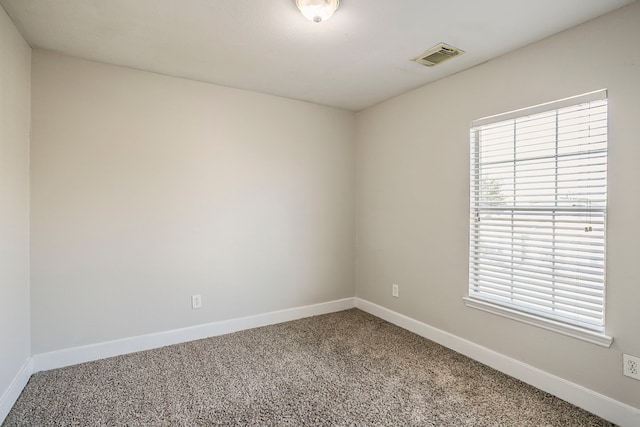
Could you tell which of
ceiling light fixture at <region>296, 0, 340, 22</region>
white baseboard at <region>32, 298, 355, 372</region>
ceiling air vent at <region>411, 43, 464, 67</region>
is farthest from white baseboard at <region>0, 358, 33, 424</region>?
ceiling air vent at <region>411, 43, 464, 67</region>

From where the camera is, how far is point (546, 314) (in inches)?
89.5

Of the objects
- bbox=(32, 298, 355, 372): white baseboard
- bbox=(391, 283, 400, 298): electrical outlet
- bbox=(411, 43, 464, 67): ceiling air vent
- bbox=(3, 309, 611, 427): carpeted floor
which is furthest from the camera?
bbox=(391, 283, 400, 298): electrical outlet

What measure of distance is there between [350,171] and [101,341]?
9.86 feet

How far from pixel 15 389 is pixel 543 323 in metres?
3.52

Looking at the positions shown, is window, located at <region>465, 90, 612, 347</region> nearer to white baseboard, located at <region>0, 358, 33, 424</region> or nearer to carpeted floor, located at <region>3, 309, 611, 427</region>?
carpeted floor, located at <region>3, 309, 611, 427</region>

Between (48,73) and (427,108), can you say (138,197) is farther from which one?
(427,108)

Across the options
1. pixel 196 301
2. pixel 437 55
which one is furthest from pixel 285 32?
pixel 196 301

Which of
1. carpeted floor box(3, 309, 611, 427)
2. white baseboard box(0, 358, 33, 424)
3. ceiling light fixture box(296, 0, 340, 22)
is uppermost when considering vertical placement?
ceiling light fixture box(296, 0, 340, 22)

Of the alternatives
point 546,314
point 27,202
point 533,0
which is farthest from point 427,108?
point 27,202

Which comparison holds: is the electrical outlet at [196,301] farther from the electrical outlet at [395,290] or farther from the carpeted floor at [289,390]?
the electrical outlet at [395,290]

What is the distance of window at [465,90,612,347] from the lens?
2.06 meters

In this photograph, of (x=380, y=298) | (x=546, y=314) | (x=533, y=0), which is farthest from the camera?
(x=380, y=298)

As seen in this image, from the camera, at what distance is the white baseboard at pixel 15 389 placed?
1942 mm

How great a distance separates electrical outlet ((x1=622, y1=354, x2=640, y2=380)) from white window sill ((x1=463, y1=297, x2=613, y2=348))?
10 centimetres
